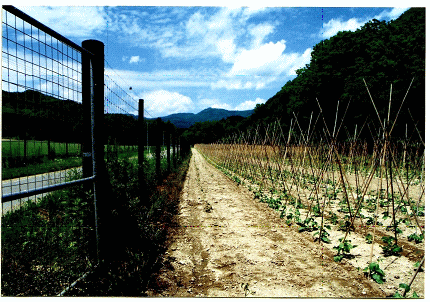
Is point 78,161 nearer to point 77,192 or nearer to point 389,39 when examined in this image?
point 77,192

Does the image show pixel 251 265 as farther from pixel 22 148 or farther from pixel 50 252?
pixel 22 148

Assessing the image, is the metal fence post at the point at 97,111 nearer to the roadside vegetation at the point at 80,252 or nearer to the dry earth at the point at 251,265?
the roadside vegetation at the point at 80,252

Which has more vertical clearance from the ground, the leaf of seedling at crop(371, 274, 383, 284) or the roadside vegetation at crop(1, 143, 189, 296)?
the roadside vegetation at crop(1, 143, 189, 296)

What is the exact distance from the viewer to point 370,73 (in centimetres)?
1936

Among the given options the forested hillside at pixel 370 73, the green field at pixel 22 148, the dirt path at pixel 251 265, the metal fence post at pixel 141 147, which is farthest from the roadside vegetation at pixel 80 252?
the forested hillside at pixel 370 73

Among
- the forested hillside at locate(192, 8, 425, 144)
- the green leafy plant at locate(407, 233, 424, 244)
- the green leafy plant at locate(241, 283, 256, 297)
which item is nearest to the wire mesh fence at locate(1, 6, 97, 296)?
the green leafy plant at locate(241, 283, 256, 297)

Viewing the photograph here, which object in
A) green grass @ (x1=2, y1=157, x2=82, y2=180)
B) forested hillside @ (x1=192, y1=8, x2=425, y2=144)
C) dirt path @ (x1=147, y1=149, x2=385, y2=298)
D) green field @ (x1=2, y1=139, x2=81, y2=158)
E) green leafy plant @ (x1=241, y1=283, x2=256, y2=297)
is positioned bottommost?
dirt path @ (x1=147, y1=149, x2=385, y2=298)

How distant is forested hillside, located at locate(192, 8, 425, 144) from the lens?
1698 cm

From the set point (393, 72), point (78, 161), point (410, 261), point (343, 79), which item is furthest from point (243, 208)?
point (343, 79)

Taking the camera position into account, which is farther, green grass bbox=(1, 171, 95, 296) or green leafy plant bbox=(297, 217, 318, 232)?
green leafy plant bbox=(297, 217, 318, 232)

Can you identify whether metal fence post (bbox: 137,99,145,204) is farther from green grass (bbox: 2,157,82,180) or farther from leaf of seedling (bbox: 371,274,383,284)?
leaf of seedling (bbox: 371,274,383,284)

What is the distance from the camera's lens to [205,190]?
28.5 ft

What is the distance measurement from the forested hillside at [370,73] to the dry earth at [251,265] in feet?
38.9

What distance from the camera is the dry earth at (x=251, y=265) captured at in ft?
8.77
